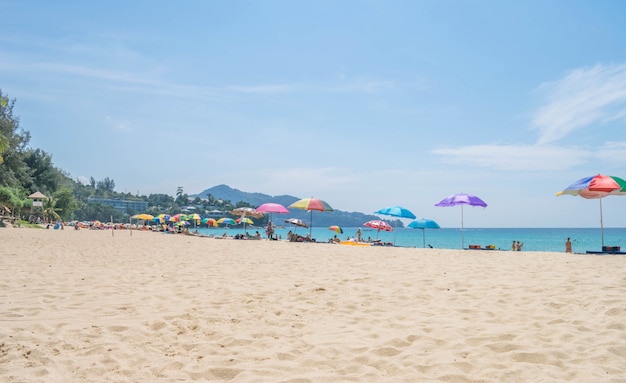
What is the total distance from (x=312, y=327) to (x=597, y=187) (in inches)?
493

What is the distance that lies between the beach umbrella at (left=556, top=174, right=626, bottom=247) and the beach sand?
6.63 m

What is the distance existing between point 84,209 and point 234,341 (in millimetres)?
119346

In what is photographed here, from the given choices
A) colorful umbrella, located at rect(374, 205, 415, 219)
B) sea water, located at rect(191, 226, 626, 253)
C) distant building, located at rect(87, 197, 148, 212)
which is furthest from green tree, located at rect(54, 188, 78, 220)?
distant building, located at rect(87, 197, 148, 212)

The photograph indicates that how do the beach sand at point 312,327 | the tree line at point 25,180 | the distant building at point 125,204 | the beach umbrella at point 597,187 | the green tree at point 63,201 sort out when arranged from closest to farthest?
the beach sand at point 312,327, the beach umbrella at point 597,187, the tree line at point 25,180, the green tree at point 63,201, the distant building at point 125,204

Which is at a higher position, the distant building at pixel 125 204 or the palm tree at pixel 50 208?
the distant building at pixel 125 204

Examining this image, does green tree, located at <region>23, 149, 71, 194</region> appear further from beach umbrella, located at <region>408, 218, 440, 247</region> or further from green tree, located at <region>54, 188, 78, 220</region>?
beach umbrella, located at <region>408, 218, 440, 247</region>

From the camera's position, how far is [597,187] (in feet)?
40.8

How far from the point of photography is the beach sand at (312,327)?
9.49 feet

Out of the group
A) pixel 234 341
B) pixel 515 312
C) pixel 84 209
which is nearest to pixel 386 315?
pixel 515 312

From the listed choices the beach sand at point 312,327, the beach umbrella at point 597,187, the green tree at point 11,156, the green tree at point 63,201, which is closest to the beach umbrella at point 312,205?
Result: the beach umbrella at point 597,187

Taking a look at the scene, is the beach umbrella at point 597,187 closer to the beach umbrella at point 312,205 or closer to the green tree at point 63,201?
the beach umbrella at point 312,205

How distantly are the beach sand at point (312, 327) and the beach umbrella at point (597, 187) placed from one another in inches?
261

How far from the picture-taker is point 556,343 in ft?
11.2

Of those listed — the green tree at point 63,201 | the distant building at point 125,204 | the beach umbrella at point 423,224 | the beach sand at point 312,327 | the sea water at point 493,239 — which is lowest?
the sea water at point 493,239
